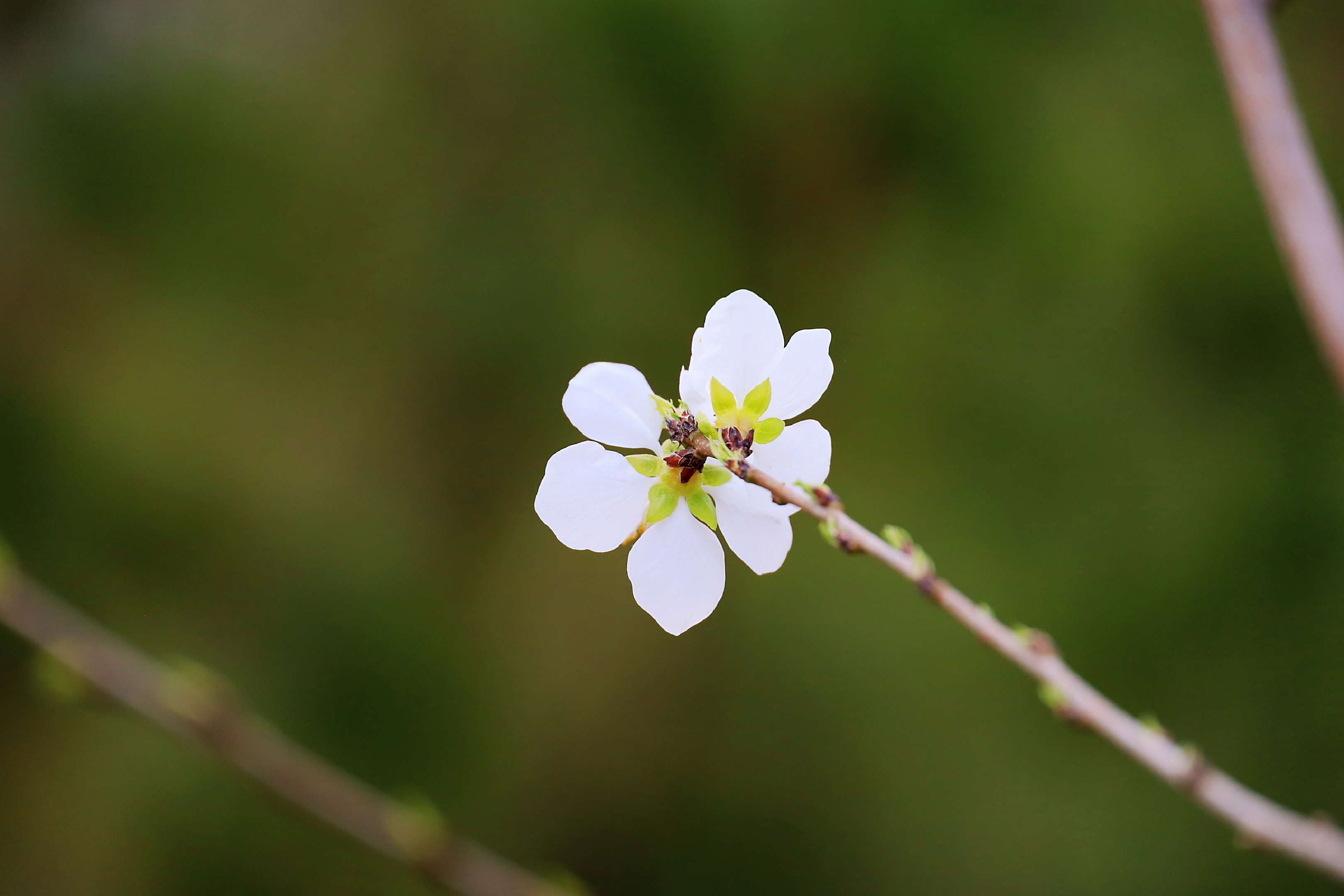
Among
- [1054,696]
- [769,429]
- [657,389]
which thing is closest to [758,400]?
[769,429]

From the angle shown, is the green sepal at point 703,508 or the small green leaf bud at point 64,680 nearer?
the green sepal at point 703,508

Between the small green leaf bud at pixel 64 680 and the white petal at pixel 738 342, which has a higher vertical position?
the white petal at pixel 738 342

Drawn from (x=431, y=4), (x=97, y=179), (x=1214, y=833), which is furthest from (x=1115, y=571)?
(x=97, y=179)

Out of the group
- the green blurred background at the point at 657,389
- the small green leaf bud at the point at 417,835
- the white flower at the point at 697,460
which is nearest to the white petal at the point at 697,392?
the white flower at the point at 697,460

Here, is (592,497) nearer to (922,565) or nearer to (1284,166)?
(922,565)

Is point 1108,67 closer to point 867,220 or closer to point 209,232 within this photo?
point 867,220

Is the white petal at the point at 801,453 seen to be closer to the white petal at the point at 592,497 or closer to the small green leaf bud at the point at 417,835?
the white petal at the point at 592,497
